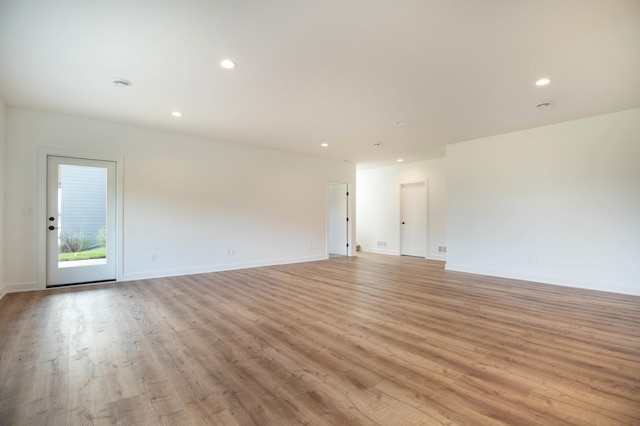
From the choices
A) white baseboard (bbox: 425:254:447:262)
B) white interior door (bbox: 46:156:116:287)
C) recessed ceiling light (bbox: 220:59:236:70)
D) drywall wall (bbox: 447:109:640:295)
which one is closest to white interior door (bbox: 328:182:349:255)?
white baseboard (bbox: 425:254:447:262)

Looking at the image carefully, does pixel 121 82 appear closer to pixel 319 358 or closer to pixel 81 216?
pixel 81 216

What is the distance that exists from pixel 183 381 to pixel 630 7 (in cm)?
435

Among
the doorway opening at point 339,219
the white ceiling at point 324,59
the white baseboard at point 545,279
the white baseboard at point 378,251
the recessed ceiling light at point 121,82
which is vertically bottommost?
the white baseboard at point 378,251

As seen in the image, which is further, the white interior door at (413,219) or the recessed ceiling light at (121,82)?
the white interior door at (413,219)

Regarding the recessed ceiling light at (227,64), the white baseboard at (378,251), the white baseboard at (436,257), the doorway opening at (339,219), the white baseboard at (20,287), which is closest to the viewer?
the recessed ceiling light at (227,64)

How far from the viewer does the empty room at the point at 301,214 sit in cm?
203

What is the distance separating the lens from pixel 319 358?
7.88ft

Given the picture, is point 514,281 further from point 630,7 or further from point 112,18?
point 112,18

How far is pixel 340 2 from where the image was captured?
2.18 metres

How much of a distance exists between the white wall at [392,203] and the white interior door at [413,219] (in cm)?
16

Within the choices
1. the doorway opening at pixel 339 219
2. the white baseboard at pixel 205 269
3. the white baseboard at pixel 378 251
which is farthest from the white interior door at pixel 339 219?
the white baseboard at pixel 205 269

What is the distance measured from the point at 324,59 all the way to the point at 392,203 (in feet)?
22.5

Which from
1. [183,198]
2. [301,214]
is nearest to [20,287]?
[183,198]

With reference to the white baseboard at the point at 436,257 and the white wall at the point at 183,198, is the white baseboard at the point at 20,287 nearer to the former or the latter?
the white wall at the point at 183,198
